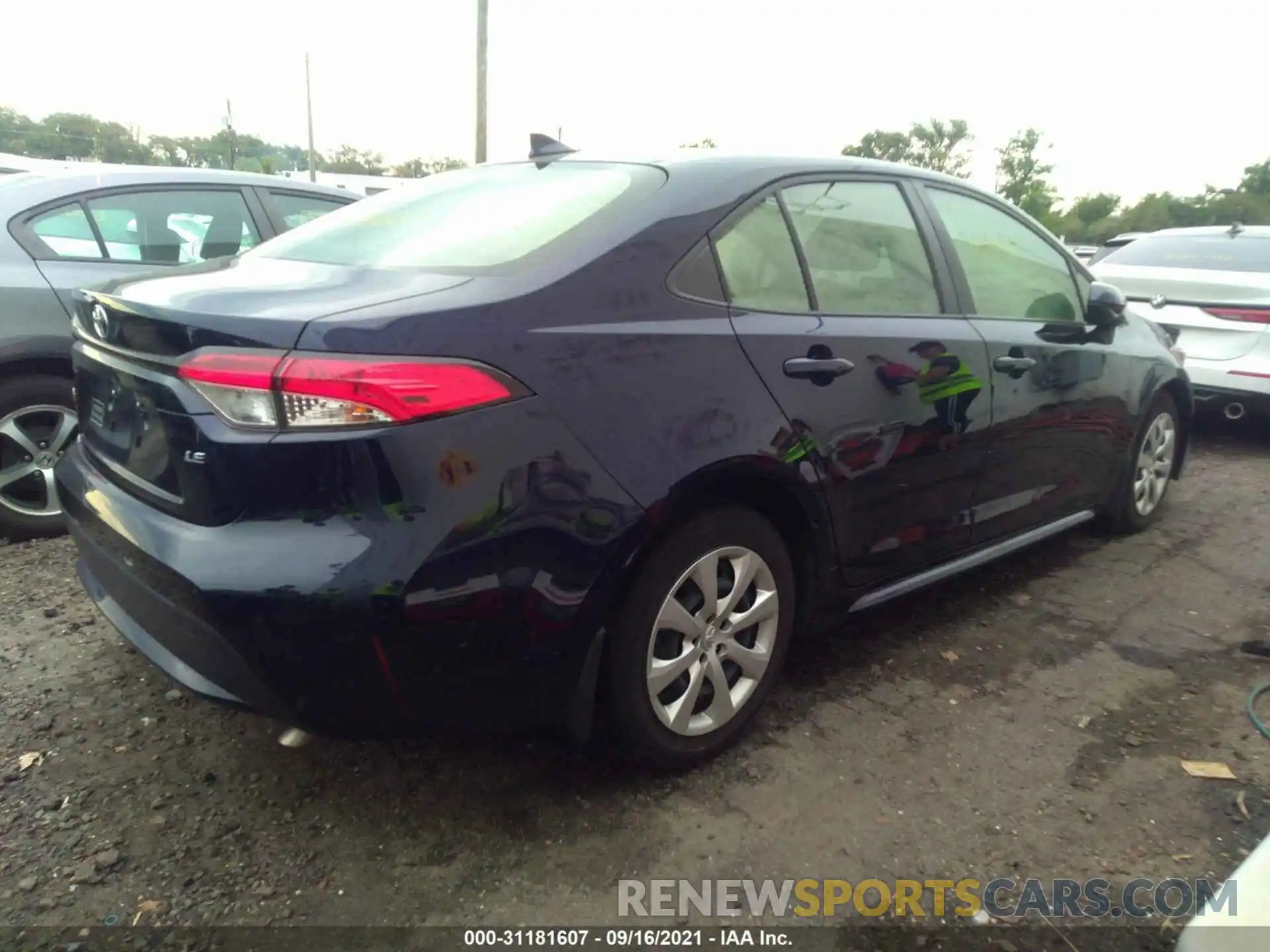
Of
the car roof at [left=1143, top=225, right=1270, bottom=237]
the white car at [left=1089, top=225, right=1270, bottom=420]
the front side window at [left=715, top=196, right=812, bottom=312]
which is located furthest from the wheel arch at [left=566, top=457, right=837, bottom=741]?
the car roof at [left=1143, top=225, right=1270, bottom=237]

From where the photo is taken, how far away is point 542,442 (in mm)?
1953

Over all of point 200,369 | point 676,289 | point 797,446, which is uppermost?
point 676,289

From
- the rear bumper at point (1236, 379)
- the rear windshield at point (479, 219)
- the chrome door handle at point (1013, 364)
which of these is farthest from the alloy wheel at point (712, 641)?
the rear bumper at point (1236, 379)

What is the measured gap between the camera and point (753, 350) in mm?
2389

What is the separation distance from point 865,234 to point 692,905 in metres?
1.95

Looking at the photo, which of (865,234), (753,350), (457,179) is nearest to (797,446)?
(753,350)

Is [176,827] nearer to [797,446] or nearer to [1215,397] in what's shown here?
[797,446]

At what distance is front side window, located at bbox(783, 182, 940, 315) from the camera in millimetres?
2709

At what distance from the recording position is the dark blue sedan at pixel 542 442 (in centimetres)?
184

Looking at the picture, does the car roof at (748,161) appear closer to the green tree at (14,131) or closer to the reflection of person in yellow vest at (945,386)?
the reflection of person in yellow vest at (945,386)

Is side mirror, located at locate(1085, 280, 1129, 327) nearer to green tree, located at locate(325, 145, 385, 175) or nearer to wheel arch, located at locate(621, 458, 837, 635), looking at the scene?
wheel arch, located at locate(621, 458, 837, 635)

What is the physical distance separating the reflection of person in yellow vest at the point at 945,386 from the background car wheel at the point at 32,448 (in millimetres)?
3172

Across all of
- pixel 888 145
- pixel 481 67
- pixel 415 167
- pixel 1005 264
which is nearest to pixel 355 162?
pixel 415 167

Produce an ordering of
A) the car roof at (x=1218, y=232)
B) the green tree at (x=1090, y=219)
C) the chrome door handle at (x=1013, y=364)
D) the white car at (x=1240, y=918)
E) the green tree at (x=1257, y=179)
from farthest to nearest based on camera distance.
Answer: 1. the green tree at (x=1257, y=179)
2. the green tree at (x=1090, y=219)
3. the car roof at (x=1218, y=232)
4. the chrome door handle at (x=1013, y=364)
5. the white car at (x=1240, y=918)
